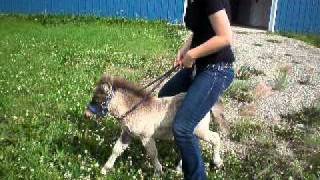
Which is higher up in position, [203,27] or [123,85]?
[203,27]

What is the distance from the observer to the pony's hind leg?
7687 millimetres

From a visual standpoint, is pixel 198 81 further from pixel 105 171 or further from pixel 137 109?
pixel 105 171

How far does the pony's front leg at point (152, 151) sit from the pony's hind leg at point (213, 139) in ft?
1.98

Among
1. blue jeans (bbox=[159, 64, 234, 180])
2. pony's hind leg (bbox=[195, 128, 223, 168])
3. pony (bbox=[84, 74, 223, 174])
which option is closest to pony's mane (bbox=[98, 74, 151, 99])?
pony (bbox=[84, 74, 223, 174])

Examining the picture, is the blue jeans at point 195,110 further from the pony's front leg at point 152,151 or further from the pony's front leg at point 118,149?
the pony's front leg at point 118,149

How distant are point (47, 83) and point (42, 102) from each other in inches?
69.0

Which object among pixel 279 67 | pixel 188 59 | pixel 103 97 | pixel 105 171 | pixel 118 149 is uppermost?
pixel 188 59

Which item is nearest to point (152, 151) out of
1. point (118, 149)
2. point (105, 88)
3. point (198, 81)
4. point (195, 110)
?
point (118, 149)

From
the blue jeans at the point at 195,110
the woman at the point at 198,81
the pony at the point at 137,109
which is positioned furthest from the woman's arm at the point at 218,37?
the pony at the point at 137,109

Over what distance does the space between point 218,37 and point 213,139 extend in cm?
209

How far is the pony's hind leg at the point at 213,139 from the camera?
7687 mm

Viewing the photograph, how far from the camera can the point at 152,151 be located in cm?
754

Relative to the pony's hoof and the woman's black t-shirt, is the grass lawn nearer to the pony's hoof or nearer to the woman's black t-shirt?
the pony's hoof

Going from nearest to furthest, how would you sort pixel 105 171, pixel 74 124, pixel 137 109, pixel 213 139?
pixel 137 109 < pixel 105 171 < pixel 213 139 < pixel 74 124
